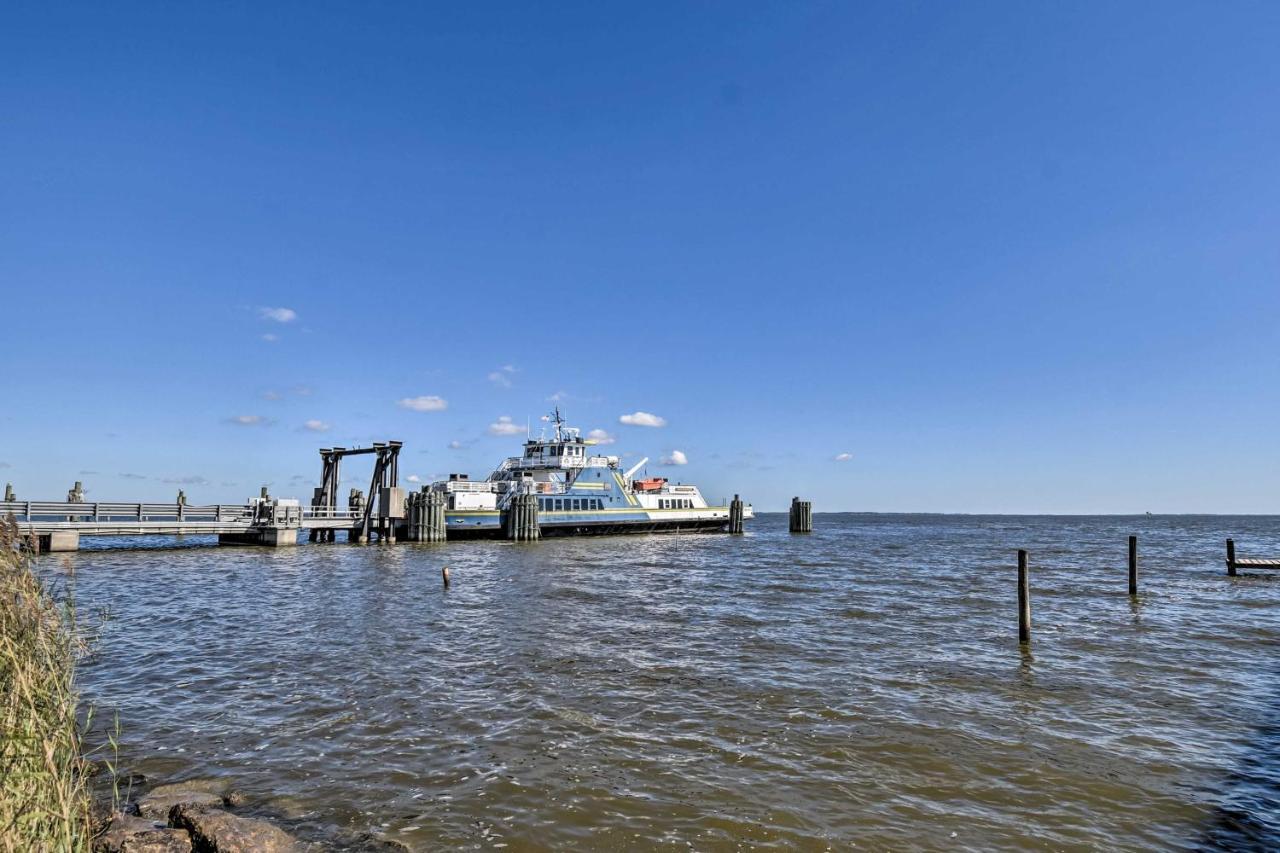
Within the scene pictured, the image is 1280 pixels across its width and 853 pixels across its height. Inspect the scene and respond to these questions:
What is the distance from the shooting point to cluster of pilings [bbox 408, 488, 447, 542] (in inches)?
1722

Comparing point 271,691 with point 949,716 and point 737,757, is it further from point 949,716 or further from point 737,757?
point 949,716

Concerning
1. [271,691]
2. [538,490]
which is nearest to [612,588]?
[271,691]

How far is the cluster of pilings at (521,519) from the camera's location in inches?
1847

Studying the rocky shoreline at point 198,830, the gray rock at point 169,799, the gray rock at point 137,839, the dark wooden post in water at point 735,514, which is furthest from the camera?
the dark wooden post in water at point 735,514

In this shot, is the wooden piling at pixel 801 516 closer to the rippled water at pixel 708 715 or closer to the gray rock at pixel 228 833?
the rippled water at pixel 708 715

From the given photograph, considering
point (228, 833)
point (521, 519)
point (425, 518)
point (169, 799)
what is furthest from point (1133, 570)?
point (425, 518)

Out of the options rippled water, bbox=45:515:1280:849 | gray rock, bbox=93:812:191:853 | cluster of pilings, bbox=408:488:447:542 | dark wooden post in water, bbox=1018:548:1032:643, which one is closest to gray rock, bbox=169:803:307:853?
gray rock, bbox=93:812:191:853

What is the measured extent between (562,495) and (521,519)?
4550 mm

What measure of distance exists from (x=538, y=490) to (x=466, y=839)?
4402cm

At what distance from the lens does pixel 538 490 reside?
165 ft

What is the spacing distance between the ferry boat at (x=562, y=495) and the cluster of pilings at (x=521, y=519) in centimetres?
63

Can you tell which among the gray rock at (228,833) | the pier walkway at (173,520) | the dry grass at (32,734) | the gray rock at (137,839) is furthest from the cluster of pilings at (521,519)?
the gray rock at (137,839)

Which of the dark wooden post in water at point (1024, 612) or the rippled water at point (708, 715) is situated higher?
the dark wooden post in water at point (1024, 612)

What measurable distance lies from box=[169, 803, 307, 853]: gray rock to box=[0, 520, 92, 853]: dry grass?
0.80m
